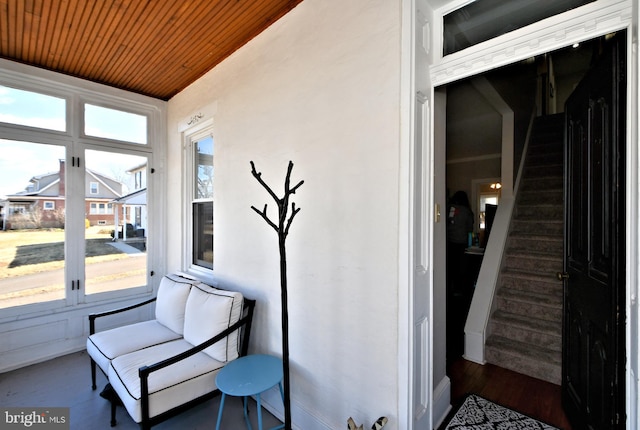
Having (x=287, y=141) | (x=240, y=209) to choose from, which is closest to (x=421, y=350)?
(x=287, y=141)

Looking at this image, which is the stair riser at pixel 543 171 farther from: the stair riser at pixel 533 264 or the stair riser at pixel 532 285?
the stair riser at pixel 532 285

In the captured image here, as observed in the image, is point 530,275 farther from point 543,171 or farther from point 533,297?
point 543,171

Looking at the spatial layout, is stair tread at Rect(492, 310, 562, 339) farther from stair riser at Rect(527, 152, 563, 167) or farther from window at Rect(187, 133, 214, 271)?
window at Rect(187, 133, 214, 271)

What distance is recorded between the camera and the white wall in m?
1.57

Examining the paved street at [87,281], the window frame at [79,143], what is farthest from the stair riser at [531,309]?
the paved street at [87,281]

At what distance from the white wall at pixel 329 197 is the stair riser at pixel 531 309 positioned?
2.17 m

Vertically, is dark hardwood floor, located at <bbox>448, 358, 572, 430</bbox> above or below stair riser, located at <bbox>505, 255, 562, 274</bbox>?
below

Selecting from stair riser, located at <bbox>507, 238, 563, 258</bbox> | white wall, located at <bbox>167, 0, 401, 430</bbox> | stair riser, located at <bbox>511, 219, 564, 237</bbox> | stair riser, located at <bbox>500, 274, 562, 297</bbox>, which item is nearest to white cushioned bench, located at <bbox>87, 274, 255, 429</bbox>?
white wall, located at <bbox>167, 0, 401, 430</bbox>

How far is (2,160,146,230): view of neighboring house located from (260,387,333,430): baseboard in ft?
8.86

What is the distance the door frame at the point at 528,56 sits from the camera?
1.04m

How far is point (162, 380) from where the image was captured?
70.8 inches

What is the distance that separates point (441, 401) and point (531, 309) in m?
1.55

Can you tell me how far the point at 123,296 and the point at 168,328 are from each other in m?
1.33

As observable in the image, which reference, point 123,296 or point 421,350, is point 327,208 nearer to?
point 421,350
